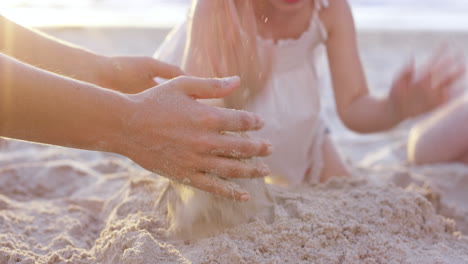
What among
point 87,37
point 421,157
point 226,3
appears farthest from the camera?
point 87,37

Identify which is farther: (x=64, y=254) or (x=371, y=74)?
(x=371, y=74)

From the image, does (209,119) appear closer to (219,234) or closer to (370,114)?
(219,234)

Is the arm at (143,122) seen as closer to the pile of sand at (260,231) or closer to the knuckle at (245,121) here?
the knuckle at (245,121)

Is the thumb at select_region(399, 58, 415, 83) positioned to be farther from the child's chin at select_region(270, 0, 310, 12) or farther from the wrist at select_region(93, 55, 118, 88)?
the wrist at select_region(93, 55, 118, 88)

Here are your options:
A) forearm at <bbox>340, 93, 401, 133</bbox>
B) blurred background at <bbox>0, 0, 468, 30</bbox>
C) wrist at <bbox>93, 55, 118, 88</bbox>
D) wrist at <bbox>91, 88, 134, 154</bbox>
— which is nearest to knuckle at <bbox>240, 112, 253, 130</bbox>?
wrist at <bbox>91, 88, 134, 154</bbox>

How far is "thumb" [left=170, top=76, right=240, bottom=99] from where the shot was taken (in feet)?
3.58

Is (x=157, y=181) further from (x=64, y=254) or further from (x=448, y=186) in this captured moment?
(x=448, y=186)

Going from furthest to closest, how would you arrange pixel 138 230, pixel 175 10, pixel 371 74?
1. pixel 175 10
2. pixel 371 74
3. pixel 138 230

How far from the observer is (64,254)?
1313 mm

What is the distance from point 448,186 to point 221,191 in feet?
5.93

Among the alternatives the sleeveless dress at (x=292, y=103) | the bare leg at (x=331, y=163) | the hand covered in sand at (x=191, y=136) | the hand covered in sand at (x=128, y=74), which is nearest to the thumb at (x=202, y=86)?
the hand covered in sand at (x=191, y=136)

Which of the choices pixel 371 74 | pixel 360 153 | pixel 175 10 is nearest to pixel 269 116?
pixel 360 153

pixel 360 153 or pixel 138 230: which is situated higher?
pixel 138 230

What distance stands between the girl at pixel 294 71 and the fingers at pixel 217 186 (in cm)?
37
